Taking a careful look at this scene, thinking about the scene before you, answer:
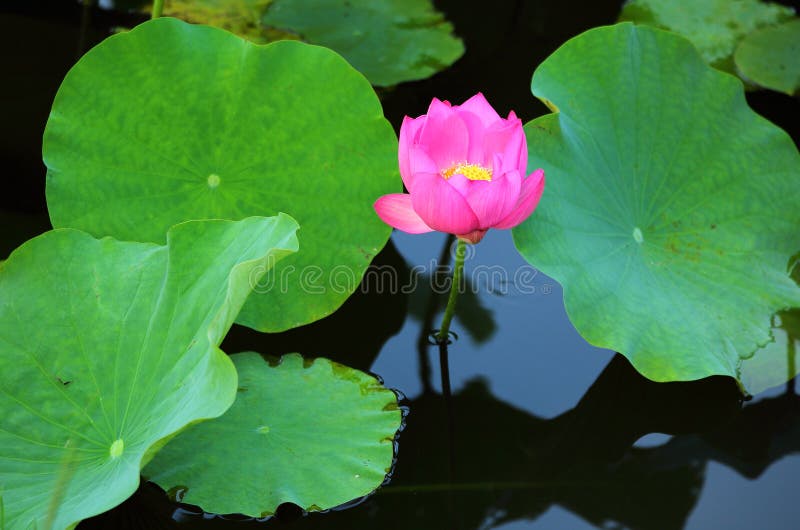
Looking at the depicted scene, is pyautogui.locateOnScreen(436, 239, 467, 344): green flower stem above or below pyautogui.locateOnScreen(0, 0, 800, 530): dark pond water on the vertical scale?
above

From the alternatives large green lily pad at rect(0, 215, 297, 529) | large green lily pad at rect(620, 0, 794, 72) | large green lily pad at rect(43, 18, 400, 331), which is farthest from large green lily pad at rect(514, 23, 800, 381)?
large green lily pad at rect(620, 0, 794, 72)

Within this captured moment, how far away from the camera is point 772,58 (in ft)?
9.54

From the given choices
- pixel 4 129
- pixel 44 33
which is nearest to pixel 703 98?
pixel 4 129

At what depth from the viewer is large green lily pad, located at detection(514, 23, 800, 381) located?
5.99ft

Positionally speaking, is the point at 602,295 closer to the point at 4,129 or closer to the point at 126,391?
the point at 126,391

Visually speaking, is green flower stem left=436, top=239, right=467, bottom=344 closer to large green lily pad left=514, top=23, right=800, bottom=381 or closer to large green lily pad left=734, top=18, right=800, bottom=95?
large green lily pad left=514, top=23, right=800, bottom=381

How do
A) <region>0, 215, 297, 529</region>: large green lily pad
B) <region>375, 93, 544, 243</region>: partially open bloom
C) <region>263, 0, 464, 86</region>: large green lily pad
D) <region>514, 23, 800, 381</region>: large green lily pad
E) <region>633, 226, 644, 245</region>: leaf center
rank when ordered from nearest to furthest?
1. <region>0, 215, 297, 529</region>: large green lily pad
2. <region>375, 93, 544, 243</region>: partially open bloom
3. <region>514, 23, 800, 381</region>: large green lily pad
4. <region>633, 226, 644, 245</region>: leaf center
5. <region>263, 0, 464, 86</region>: large green lily pad

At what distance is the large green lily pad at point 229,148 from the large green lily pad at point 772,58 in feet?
5.22

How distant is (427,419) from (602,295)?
0.49 meters

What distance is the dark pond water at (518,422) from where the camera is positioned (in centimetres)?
173

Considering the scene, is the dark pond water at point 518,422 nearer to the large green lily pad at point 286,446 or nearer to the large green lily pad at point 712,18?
the large green lily pad at point 286,446

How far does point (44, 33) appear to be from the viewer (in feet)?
9.70

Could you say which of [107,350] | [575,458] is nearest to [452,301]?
[575,458]

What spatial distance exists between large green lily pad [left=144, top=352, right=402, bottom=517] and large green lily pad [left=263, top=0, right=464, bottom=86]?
4.20 ft
